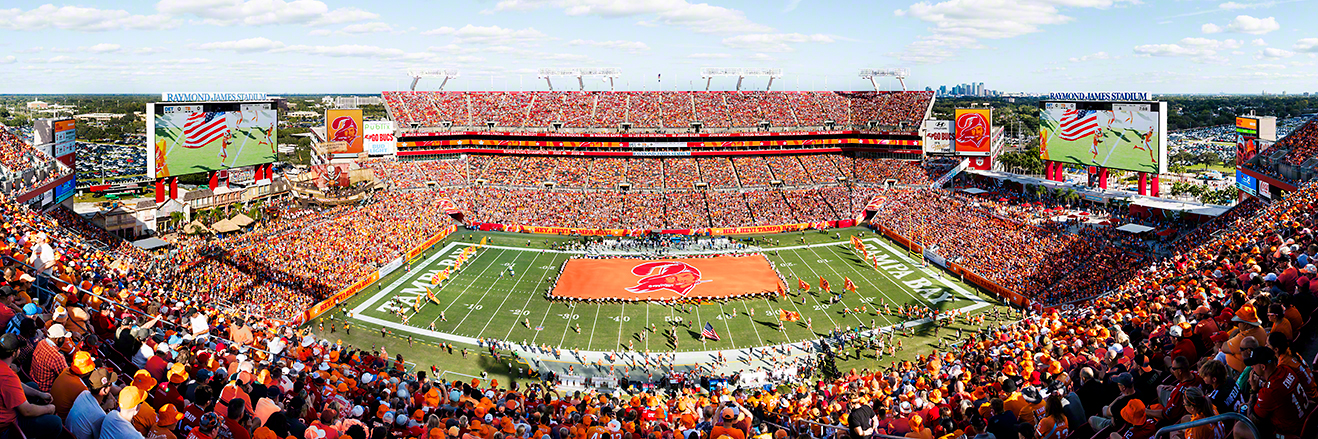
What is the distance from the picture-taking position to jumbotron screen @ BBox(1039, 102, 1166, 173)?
39.6 m

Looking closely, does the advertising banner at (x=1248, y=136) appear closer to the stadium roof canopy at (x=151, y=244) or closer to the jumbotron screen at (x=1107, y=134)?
the jumbotron screen at (x=1107, y=134)

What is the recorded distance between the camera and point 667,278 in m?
35.2

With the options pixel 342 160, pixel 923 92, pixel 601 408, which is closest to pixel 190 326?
pixel 601 408

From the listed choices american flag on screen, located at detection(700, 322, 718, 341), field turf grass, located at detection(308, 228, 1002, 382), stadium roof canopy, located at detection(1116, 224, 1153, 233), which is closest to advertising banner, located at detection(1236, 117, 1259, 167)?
stadium roof canopy, located at detection(1116, 224, 1153, 233)

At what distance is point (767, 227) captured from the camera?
1893 inches

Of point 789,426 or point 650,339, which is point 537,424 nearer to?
point 789,426

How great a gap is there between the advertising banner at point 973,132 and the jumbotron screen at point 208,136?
4818 cm

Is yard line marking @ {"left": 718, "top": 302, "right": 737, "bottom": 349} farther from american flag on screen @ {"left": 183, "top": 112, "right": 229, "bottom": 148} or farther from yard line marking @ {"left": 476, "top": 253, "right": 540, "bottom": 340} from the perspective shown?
american flag on screen @ {"left": 183, "top": 112, "right": 229, "bottom": 148}

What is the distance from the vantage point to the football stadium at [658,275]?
9148 mm

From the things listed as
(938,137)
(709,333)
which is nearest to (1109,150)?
(938,137)

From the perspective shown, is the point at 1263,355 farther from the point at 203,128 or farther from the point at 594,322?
the point at 203,128

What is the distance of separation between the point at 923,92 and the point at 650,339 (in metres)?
49.0

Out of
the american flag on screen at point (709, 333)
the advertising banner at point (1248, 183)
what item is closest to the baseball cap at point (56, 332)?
the american flag on screen at point (709, 333)

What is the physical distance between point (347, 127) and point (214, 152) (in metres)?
20.8
